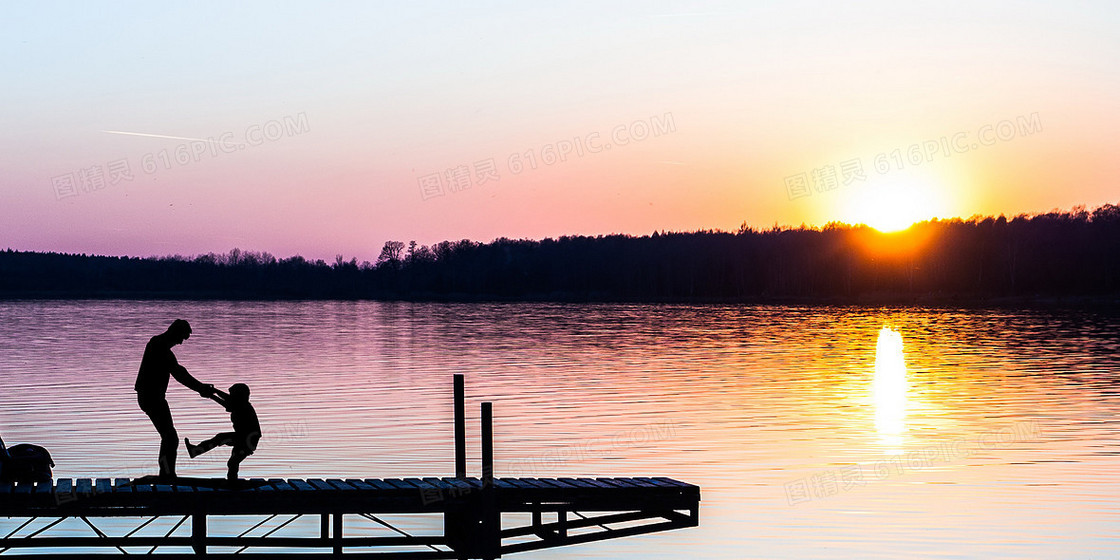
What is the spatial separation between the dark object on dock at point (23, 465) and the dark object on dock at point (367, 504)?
0.19m

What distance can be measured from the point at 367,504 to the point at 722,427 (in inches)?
791

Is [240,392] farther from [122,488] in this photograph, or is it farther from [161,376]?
[122,488]

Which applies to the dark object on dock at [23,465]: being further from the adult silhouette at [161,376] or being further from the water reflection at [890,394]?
the water reflection at [890,394]

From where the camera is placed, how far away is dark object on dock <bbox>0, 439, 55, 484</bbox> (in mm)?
15383

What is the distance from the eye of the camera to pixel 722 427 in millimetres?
34719

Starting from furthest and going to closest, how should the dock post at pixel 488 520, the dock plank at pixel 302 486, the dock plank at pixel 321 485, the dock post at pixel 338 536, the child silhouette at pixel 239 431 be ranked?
the dock post at pixel 338 536 → the dock post at pixel 488 520 → the dock plank at pixel 321 485 → the dock plank at pixel 302 486 → the child silhouette at pixel 239 431

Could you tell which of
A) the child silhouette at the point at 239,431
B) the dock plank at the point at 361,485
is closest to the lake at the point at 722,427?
the dock plank at the point at 361,485

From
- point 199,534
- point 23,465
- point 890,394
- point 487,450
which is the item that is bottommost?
point 890,394

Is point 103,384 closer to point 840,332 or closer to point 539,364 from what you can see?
point 539,364

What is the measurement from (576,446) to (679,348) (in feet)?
142

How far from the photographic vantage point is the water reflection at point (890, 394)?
34.5 meters

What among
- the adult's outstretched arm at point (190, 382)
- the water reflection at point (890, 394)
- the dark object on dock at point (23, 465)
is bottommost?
the water reflection at point (890, 394)

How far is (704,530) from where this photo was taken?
20.5m

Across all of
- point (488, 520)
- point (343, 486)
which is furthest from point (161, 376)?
point (488, 520)
